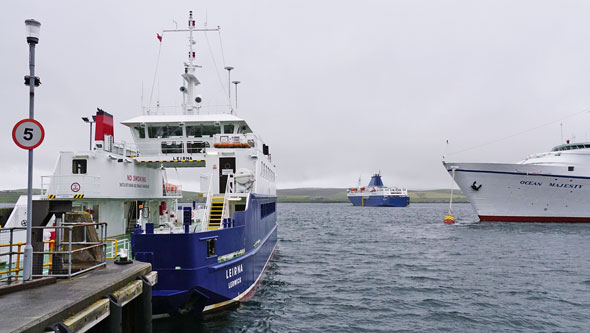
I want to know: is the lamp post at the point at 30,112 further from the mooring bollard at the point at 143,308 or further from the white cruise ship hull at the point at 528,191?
the white cruise ship hull at the point at 528,191

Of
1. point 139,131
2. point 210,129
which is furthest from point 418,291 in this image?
point 139,131

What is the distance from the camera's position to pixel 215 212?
13891 mm

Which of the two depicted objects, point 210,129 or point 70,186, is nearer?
point 70,186

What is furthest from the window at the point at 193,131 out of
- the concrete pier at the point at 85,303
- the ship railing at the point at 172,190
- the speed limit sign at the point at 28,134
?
the speed limit sign at the point at 28,134

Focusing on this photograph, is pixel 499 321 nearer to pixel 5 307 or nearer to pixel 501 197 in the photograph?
pixel 5 307

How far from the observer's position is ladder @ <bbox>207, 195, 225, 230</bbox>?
13242 mm

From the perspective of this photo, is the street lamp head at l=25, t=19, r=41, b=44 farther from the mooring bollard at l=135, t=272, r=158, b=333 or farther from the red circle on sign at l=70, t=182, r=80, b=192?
the red circle on sign at l=70, t=182, r=80, b=192

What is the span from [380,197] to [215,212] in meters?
110

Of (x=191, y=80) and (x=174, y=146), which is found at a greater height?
(x=191, y=80)

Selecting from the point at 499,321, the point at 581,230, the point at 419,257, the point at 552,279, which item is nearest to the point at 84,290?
the point at 499,321

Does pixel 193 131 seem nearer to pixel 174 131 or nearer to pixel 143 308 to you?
pixel 174 131

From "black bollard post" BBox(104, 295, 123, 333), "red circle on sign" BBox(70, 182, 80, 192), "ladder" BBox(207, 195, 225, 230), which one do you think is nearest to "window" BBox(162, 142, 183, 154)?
"red circle on sign" BBox(70, 182, 80, 192)

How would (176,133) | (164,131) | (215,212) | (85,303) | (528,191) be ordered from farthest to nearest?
(528,191), (176,133), (164,131), (215,212), (85,303)

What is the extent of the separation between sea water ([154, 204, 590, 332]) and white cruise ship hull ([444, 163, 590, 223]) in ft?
53.6
